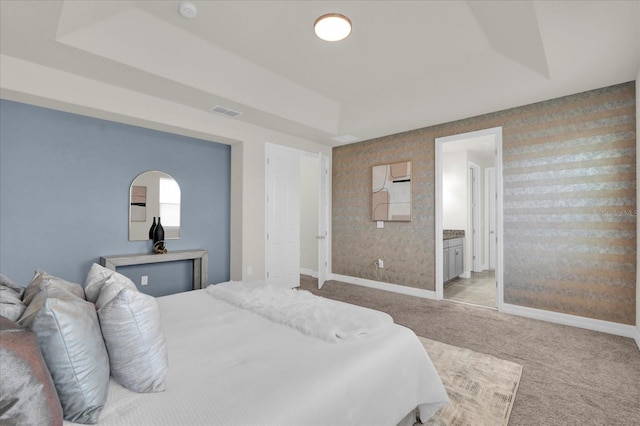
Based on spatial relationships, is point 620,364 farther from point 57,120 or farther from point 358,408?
point 57,120

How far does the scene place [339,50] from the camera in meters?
3.19

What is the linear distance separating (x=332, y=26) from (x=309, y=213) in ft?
14.3

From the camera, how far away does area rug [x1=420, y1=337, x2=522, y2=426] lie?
1853 mm

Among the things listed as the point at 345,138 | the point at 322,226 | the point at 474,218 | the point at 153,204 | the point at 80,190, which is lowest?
the point at 322,226

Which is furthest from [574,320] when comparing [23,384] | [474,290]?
[23,384]

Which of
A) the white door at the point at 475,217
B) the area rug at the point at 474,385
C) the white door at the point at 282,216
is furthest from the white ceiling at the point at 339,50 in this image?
the white door at the point at 475,217

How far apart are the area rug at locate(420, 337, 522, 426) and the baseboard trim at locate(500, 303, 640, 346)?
1466mm

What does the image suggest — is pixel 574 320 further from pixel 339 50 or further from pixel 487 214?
pixel 339 50

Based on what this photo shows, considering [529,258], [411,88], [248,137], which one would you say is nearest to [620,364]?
[529,258]

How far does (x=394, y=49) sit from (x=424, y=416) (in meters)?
3.19

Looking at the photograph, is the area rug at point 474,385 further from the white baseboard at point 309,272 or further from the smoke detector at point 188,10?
the white baseboard at point 309,272

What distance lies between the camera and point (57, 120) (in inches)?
126

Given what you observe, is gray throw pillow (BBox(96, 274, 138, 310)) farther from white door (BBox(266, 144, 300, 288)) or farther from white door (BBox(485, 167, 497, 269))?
white door (BBox(485, 167, 497, 269))

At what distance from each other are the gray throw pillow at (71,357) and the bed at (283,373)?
83 millimetres
